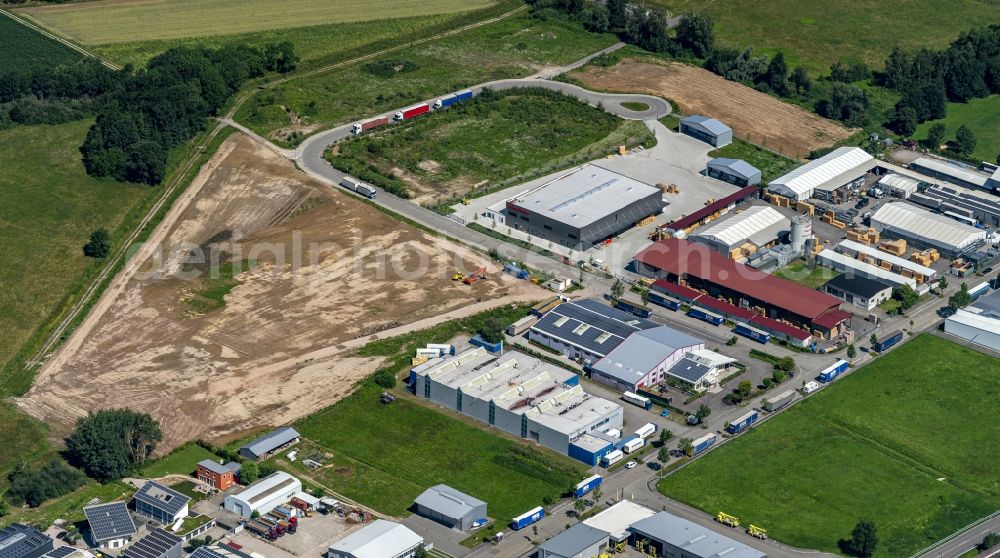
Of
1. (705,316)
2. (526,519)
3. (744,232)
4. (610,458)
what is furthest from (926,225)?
(526,519)

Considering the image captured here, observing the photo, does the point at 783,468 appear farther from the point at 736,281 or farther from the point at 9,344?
the point at 9,344

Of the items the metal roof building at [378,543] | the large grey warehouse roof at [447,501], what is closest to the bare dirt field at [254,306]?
the large grey warehouse roof at [447,501]

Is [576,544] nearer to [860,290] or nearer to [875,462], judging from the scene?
[875,462]

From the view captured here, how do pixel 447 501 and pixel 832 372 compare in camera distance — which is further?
pixel 832 372

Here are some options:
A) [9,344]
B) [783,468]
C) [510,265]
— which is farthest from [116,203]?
[783,468]

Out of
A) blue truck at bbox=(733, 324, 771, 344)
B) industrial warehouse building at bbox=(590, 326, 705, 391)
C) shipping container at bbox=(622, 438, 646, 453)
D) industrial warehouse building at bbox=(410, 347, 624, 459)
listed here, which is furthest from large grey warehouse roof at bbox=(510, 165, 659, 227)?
shipping container at bbox=(622, 438, 646, 453)

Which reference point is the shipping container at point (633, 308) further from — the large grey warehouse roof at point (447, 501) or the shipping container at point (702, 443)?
the large grey warehouse roof at point (447, 501)
